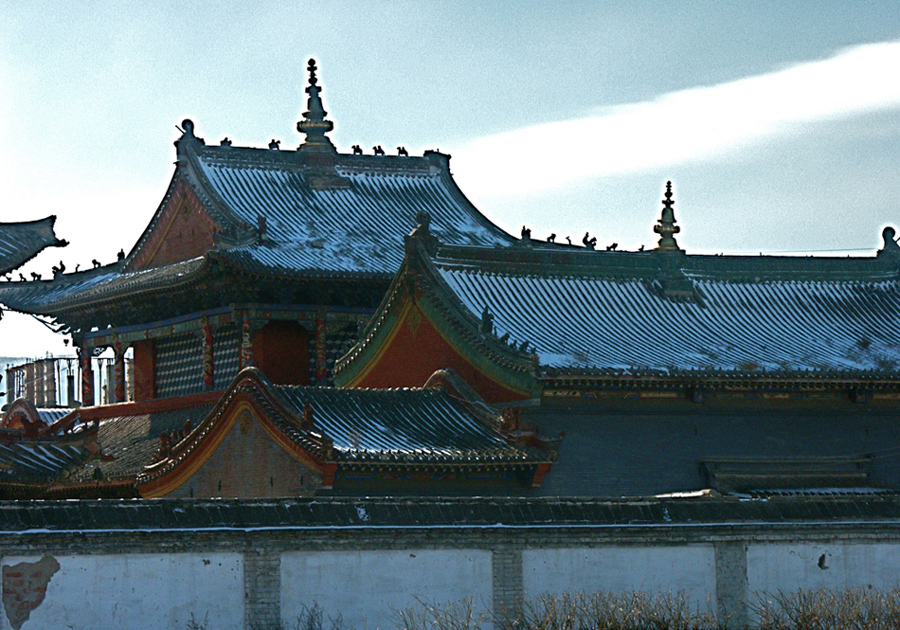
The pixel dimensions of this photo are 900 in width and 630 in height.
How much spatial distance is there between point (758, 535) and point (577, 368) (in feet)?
28.2

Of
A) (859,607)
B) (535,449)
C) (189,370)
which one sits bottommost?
(859,607)

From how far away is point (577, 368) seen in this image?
30.7 metres

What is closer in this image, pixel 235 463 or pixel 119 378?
pixel 235 463

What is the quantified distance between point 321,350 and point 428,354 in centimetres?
809

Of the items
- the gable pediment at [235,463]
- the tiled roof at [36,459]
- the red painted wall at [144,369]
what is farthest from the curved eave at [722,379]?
the red painted wall at [144,369]

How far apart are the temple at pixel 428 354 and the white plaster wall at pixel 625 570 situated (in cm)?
611

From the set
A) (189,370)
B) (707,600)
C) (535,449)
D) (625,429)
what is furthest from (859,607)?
(189,370)

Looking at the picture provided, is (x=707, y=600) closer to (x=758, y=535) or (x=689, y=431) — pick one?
(x=758, y=535)

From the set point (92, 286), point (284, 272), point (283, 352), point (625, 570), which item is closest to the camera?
point (625, 570)

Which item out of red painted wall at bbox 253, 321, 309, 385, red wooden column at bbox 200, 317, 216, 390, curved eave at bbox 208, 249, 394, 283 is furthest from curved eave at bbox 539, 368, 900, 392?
red wooden column at bbox 200, 317, 216, 390

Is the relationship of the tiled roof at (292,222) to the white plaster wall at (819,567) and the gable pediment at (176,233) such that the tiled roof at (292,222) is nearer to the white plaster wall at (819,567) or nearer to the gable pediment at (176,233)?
the gable pediment at (176,233)

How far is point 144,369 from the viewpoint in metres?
44.1

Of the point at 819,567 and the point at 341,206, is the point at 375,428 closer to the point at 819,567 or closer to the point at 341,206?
the point at 819,567

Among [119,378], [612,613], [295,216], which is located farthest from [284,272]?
[612,613]
